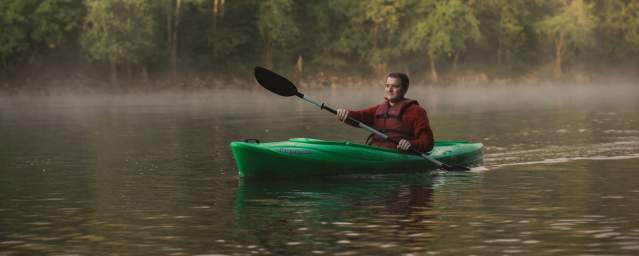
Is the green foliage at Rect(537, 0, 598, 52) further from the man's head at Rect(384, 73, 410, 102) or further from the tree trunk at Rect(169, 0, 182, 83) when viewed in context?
the man's head at Rect(384, 73, 410, 102)

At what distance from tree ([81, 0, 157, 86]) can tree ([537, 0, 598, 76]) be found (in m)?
32.2

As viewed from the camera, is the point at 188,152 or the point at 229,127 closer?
the point at 188,152

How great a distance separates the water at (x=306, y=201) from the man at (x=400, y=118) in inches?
21.0

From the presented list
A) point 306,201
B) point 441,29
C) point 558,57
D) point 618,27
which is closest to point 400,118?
point 306,201

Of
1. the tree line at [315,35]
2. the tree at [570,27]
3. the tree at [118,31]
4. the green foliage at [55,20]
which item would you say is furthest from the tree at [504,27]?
the green foliage at [55,20]

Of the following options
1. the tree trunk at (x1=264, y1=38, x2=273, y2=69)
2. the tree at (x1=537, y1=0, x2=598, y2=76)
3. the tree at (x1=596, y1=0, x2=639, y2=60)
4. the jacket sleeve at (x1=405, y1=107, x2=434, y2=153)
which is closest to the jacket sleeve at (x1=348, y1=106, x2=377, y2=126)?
the jacket sleeve at (x1=405, y1=107, x2=434, y2=153)

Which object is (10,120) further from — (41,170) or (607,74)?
(607,74)

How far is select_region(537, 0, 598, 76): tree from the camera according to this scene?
8394 centimetres

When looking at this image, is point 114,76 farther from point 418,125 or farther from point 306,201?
point 306,201

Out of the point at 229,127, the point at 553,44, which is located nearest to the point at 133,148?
the point at 229,127

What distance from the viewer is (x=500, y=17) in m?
85.7

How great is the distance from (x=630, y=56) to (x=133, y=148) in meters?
→ 76.3

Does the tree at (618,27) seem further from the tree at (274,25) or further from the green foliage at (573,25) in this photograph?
the tree at (274,25)

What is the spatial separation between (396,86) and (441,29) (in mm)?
58138
